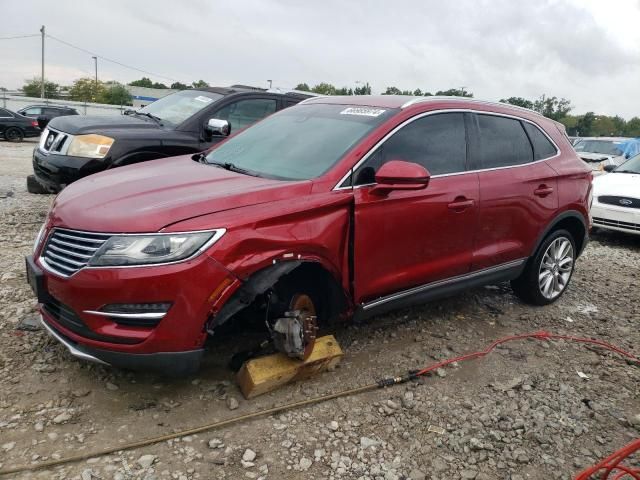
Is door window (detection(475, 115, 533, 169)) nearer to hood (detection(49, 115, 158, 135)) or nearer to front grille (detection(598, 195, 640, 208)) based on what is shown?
hood (detection(49, 115, 158, 135))

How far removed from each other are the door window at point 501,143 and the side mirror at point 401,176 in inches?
41.4

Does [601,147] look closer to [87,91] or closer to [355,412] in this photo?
[355,412]

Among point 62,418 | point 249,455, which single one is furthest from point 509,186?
point 62,418

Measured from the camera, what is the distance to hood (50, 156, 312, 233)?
109 inches

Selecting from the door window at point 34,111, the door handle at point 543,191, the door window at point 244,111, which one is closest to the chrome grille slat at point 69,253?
the door handle at point 543,191

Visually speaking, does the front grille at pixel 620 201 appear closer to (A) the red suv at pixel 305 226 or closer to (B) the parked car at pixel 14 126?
(A) the red suv at pixel 305 226

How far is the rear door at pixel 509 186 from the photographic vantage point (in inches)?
163

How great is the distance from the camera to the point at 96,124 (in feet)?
19.5

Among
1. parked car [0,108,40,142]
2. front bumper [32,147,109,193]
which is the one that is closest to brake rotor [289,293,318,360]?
front bumper [32,147,109,193]

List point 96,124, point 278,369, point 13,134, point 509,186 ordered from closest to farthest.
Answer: point 278,369
point 509,186
point 96,124
point 13,134

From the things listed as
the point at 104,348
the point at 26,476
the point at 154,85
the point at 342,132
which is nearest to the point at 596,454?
the point at 342,132

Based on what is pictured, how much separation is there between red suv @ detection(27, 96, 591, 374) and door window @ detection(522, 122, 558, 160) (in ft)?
0.05

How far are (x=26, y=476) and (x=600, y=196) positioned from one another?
825 cm

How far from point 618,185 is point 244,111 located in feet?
18.7
